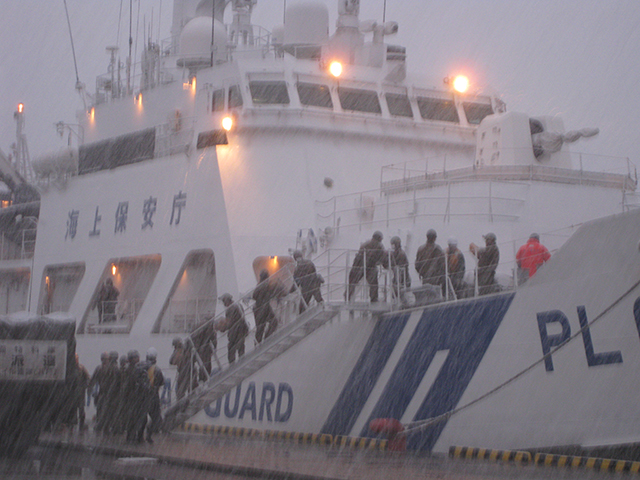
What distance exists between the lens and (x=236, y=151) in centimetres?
1407

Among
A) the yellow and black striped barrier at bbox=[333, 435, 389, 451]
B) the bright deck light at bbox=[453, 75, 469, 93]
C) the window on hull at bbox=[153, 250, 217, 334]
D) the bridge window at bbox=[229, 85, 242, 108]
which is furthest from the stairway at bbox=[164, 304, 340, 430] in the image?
the bright deck light at bbox=[453, 75, 469, 93]

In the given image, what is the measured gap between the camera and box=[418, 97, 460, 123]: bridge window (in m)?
15.5

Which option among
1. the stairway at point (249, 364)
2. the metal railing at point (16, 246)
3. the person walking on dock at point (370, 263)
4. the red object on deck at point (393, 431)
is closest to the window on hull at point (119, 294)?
the stairway at point (249, 364)

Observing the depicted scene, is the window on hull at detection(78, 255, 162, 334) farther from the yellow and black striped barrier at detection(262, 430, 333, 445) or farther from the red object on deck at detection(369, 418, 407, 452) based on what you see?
the red object on deck at detection(369, 418, 407, 452)

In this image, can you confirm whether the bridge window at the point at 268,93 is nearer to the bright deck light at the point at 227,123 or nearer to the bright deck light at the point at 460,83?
the bright deck light at the point at 227,123

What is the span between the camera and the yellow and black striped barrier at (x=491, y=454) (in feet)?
26.0

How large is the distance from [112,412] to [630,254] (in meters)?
7.77

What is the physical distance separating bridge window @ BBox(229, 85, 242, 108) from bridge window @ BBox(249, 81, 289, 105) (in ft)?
0.74

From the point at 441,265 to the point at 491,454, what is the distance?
2.39 m

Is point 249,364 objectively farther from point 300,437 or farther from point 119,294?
point 119,294

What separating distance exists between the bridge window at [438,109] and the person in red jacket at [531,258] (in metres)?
6.91

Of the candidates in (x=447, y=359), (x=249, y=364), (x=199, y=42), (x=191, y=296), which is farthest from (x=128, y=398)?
(x=199, y=42)

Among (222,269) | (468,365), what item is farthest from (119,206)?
(468,365)

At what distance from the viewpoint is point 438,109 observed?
15.6 metres
